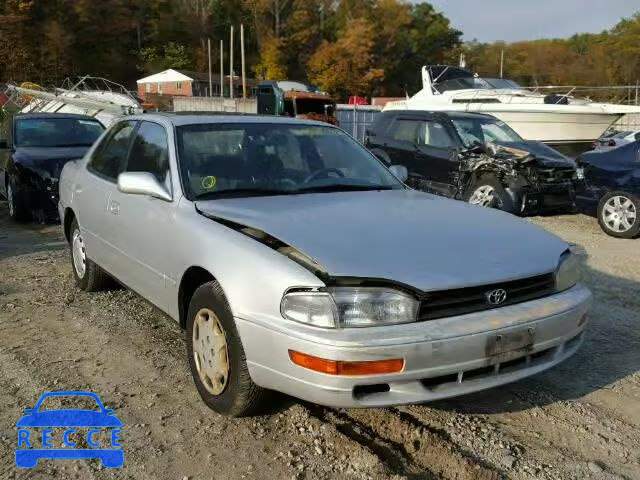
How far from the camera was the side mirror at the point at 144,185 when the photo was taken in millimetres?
3607

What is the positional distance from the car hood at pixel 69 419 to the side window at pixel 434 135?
312 inches

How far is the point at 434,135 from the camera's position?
10.4 metres

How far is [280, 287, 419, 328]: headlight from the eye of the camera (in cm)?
260

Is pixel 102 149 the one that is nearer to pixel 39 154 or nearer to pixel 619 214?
pixel 39 154

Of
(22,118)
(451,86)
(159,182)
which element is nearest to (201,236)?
(159,182)

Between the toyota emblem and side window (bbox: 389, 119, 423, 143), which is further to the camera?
side window (bbox: 389, 119, 423, 143)

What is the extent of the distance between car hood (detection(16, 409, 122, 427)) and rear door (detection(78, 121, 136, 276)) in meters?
1.39

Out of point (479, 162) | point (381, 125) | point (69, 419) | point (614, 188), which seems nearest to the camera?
point (69, 419)

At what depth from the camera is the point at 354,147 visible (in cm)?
455

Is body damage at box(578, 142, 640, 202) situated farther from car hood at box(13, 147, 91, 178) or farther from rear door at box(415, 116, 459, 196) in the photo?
car hood at box(13, 147, 91, 178)

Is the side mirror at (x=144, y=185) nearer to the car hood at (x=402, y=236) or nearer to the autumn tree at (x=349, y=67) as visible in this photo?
the car hood at (x=402, y=236)

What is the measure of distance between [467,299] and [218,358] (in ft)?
4.20

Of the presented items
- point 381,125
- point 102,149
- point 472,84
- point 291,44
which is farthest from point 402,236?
point 291,44

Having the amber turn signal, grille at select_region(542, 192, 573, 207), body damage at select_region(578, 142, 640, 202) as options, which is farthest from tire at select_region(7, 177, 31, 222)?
body damage at select_region(578, 142, 640, 202)
